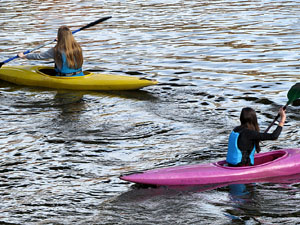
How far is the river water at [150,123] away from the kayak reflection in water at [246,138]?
14.2 inches

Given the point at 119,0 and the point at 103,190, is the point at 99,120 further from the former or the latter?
the point at 119,0

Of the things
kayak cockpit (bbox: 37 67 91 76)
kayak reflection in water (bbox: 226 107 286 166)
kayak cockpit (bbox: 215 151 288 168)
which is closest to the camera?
kayak reflection in water (bbox: 226 107 286 166)

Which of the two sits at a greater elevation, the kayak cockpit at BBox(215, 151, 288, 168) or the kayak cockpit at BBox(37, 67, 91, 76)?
the kayak cockpit at BBox(37, 67, 91, 76)

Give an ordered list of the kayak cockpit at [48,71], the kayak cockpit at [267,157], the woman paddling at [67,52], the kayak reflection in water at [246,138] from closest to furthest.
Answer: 1. the kayak reflection in water at [246,138]
2. the kayak cockpit at [267,157]
3. the woman paddling at [67,52]
4. the kayak cockpit at [48,71]

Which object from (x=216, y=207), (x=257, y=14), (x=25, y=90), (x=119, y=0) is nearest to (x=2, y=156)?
(x=216, y=207)

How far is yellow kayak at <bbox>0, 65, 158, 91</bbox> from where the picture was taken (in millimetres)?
10789

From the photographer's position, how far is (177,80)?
1163 cm

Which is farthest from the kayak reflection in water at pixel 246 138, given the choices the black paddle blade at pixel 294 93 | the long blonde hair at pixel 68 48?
the long blonde hair at pixel 68 48

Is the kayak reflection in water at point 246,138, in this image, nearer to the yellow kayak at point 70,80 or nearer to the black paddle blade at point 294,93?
the black paddle blade at point 294,93

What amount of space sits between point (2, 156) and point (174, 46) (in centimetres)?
841

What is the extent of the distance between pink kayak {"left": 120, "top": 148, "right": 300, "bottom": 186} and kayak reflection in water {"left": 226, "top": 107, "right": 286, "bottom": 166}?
0.12 metres

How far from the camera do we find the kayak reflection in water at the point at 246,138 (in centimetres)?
626

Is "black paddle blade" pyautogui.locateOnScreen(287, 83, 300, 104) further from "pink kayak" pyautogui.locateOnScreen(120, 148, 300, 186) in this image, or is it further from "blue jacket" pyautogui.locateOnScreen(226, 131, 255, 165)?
"blue jacket" pyautogui.locateOnScreen(226, 131, 255, 165)

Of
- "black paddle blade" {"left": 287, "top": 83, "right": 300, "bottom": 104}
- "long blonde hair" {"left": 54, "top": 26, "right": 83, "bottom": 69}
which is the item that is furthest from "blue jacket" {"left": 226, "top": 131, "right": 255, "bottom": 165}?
"long blonde hair" {"left": 54, "top": 26, "right": 83, "bottom": 69}
